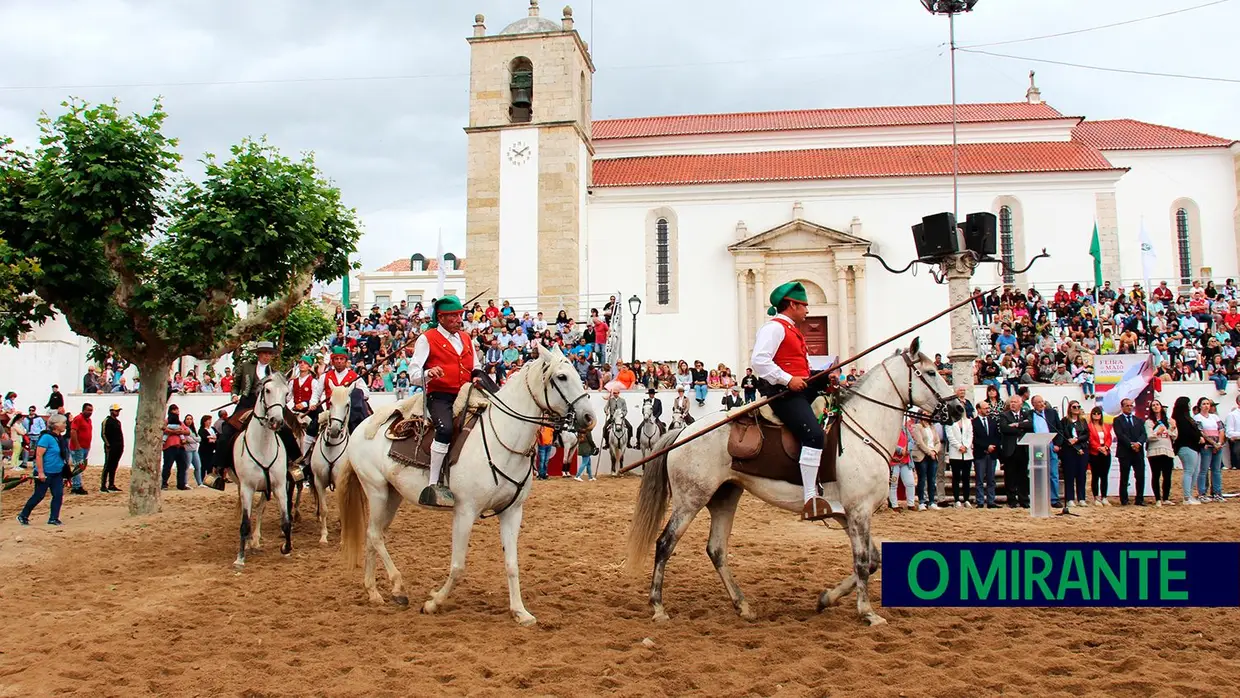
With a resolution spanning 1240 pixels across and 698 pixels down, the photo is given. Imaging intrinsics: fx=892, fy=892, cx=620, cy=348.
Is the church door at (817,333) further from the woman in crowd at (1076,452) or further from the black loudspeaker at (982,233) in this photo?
the black loudspeaker at (982,233)

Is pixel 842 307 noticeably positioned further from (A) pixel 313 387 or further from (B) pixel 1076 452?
(A) pixel 313 387

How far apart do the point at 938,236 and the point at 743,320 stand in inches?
689

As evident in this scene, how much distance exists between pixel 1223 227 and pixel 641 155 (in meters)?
24.1

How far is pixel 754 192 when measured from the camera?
34.5m

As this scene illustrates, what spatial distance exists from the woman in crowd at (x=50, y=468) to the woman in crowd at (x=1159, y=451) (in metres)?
17.4

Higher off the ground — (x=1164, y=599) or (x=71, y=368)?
(x=71, y=368)

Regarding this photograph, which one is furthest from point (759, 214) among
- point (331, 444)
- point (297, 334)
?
point (331, 444)

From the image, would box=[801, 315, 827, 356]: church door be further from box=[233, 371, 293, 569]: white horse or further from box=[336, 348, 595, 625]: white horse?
box=[336, 348, 595, 625]: white horse

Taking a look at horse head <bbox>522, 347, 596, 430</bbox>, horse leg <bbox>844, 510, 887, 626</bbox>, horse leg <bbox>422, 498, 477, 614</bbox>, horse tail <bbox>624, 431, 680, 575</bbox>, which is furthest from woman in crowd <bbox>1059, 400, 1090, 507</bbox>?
horse leg <bbox>422, 498, 477, 614</bbox>

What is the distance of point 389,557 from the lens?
849 cm

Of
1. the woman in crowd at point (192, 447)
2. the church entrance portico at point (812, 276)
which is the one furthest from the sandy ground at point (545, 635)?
the church entrance portico at point (812, 276)

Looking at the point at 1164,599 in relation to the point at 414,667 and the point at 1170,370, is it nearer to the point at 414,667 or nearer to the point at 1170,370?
the point at 414,667

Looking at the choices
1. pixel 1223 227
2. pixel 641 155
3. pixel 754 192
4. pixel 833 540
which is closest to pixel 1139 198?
pixel 1223 227

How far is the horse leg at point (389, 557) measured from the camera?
8125 mm
